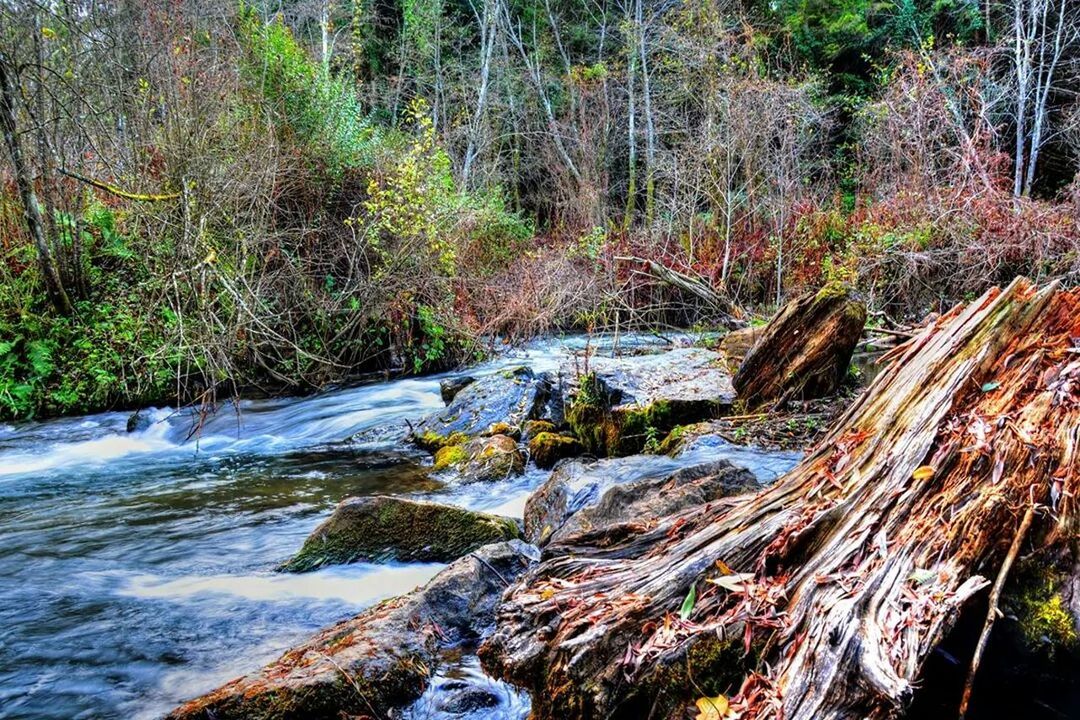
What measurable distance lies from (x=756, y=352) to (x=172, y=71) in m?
9.60

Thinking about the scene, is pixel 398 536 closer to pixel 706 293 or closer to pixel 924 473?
pixel 924 473

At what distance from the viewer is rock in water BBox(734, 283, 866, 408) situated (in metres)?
7.50

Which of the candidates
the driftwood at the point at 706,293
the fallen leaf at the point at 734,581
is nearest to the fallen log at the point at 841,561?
the fallen leaf at the point at 734,581

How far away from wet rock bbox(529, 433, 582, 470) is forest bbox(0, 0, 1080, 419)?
2.68 meters

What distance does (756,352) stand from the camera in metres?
7.68

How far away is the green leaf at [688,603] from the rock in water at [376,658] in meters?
1.48

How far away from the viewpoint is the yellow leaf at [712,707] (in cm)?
242

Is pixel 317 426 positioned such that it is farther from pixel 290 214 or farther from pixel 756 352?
pixel 756 352

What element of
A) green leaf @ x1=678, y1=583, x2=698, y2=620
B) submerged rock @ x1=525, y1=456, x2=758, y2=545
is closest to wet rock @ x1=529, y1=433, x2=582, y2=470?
submerged rock @ x1=525, y1=456, x2=758, y2=545

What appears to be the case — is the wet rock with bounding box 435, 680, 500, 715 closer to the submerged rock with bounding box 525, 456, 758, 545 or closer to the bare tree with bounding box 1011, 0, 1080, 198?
the submerged rock with bounding box 525, 456, 758, 545

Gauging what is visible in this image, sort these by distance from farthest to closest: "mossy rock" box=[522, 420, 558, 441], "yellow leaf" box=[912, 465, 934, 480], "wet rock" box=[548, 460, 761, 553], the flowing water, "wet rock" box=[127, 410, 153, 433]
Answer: "wet rock" box=[127, 410, 153, 433]
"mossy rock" box=[522, 420, 558, 441]
the flowing water
"wet rock" box=[548, 460, 761, 553]
"yellow leaf" box=[912, 465, 934, 480]

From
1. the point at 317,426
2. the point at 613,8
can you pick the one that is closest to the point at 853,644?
the point at 317,426

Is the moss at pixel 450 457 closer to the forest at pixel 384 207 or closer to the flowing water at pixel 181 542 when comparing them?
the flowing water at pixel 181 542

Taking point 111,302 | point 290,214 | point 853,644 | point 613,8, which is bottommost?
point 853,644
